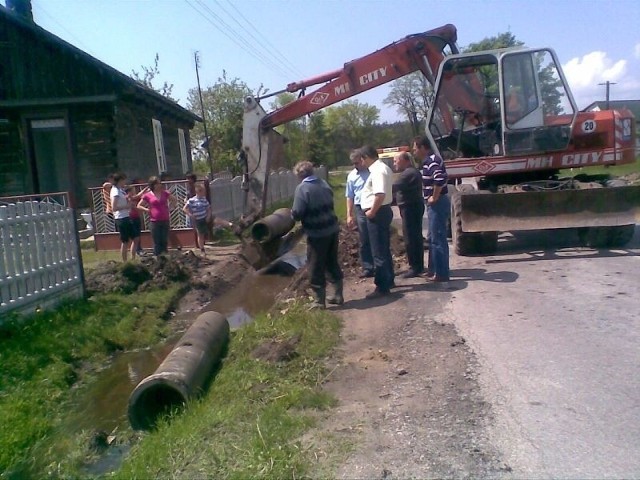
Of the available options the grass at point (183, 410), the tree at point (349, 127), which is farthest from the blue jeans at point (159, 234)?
the tree at point (349, 127)

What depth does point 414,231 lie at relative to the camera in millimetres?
9891

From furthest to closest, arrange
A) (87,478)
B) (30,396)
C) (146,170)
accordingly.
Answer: (146,170)
(30,396)
(87,478)

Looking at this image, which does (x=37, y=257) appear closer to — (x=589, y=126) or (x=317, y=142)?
(x=589, y=126)

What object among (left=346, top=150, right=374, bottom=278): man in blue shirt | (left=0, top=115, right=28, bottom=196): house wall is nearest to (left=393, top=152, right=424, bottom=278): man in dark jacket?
(left=346, top=150, right=374, bottom=278): man in blue shirt

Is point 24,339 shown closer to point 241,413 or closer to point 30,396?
point 30,396

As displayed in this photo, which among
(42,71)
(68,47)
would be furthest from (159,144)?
(68,47)

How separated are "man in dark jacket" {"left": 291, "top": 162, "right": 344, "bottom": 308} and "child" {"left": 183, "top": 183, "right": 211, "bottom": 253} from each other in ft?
21.7

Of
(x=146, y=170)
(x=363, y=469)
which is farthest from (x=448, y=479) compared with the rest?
(x=146, y=170)

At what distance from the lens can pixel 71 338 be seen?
8672 millimetres

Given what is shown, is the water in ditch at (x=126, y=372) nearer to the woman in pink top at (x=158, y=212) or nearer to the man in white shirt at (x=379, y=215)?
the woman in pink top at (x=158, y=212)

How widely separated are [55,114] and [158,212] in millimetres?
8774

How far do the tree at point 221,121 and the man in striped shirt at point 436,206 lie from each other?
124 ft

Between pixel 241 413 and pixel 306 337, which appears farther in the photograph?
pixel 306 337

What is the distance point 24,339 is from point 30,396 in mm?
1477
